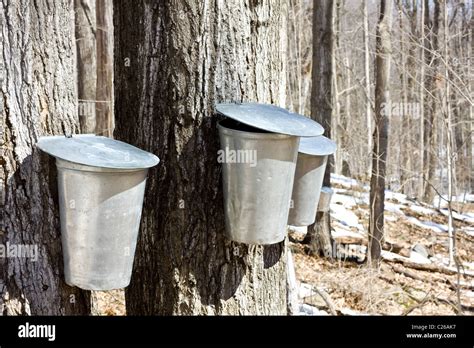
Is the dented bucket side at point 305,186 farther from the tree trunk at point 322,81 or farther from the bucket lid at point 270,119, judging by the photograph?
the tree trunk at point 322,81

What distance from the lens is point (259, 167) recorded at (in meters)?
2.01

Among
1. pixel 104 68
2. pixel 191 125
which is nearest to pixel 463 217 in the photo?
pixel 104 68

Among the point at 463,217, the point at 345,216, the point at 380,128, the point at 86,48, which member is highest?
the point at 86,48

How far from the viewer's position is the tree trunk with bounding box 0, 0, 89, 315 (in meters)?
2.23

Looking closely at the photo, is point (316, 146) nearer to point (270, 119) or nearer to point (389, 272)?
point (270, 119)

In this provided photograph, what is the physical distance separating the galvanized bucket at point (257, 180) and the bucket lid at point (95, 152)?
29cm

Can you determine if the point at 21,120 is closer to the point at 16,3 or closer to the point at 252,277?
the point at 16,3

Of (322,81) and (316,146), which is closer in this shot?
(316,146)

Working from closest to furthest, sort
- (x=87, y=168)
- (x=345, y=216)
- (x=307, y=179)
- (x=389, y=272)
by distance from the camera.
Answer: (x=87, y=168)
(x=307, y=179)
(x=389, y=272)
(x=345, y=216)

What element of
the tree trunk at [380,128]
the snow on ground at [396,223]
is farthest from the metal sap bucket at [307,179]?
the tree trunk at [380,128]

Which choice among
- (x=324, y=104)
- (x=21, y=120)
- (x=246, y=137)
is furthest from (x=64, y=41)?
(x=324, y=104)

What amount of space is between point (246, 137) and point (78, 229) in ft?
2.26

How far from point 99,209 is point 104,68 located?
25.1 feet

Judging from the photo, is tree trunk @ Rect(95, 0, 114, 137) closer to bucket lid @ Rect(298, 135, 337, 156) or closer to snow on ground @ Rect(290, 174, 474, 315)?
snow on ground @ Rect(290, 174, 474, 315)
